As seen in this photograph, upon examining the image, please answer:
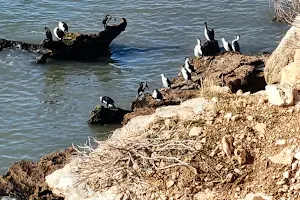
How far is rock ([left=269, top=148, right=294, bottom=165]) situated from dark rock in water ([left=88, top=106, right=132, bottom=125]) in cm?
861

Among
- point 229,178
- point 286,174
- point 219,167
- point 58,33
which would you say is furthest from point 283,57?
point 58,33

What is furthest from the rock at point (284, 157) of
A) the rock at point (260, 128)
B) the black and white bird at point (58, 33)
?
the black and white bird at point (58, 33)

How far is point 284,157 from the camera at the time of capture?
8367mm

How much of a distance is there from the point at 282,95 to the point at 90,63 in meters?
13.9

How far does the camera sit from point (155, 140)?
9359mm

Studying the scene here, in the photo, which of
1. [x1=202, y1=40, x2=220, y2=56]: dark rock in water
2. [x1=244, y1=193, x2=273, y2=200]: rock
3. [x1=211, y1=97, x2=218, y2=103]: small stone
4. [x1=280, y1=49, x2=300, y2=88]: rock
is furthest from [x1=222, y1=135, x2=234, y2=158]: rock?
[x1=202, y1=40, x2=220, y2=56]: dark rock in water

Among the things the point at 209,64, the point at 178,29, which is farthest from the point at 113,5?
the point at 209,64

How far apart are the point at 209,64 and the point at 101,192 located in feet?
33.3

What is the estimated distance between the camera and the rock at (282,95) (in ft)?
29.9

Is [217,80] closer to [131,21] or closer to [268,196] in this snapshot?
[268,196]

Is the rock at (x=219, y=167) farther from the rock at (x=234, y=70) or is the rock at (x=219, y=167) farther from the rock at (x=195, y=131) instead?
the rock at (x=234, y=70)

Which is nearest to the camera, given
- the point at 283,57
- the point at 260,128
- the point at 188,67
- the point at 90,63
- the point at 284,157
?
the point at 284,157

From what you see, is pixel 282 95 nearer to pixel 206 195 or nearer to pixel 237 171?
pixel 237 171

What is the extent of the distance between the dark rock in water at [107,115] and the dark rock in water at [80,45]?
5887 mm
